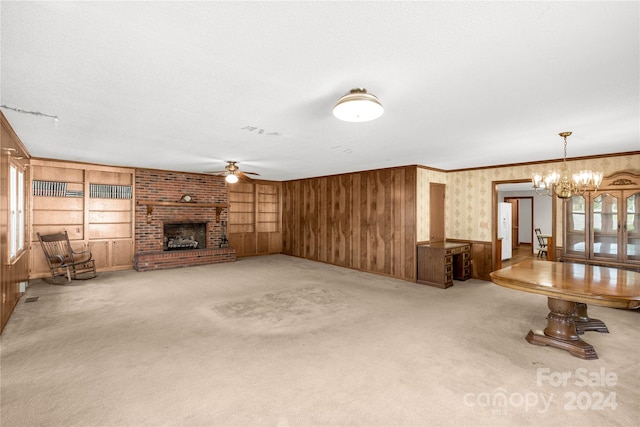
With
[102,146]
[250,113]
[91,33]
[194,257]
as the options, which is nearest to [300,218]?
[194,257]

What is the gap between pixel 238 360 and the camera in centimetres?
278

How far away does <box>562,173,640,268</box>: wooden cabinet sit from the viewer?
4.58 metres

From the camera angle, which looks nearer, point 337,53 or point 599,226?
point 337,53

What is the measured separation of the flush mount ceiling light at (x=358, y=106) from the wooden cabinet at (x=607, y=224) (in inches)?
187

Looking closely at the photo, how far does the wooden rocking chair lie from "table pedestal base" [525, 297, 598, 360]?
7252mm

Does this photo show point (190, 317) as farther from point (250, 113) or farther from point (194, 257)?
point (194, 257)

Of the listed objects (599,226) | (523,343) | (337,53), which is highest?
(337,53)

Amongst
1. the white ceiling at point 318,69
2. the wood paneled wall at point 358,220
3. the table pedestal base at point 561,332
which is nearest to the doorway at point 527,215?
the wood paneled wall at point 358,220

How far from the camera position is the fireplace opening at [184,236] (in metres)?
7.53

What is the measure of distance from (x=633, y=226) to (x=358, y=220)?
15.2 ft

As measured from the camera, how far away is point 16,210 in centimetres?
479

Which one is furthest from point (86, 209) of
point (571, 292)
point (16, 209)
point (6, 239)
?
point (571, 292)

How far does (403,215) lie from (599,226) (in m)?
3.10

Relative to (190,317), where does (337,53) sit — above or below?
above
